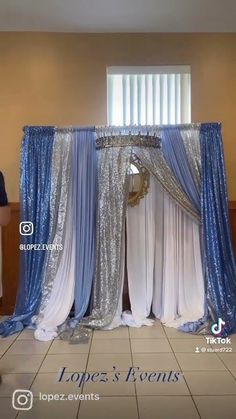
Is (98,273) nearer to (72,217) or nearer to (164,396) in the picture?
(72,217)

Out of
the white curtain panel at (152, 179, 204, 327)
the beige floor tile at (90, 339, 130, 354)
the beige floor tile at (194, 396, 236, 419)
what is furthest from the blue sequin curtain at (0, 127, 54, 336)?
the beige floor tile at (194, 396, 236, 419)

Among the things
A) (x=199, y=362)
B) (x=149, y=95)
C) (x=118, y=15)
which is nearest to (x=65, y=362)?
(x=199, y=362)

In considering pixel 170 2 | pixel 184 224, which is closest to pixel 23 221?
pixel 184 224

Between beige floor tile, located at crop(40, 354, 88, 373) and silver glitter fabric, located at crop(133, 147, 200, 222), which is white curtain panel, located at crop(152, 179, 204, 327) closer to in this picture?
silver glitter fabric, located at crop(133, 147, 200, 222)

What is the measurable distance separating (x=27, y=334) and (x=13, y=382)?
0.89 metres

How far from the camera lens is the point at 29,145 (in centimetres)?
339

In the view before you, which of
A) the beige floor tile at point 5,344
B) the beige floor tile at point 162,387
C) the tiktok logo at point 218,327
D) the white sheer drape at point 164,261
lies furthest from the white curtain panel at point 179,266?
the beige floor tile at point 5,344

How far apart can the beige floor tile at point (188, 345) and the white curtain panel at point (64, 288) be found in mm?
998

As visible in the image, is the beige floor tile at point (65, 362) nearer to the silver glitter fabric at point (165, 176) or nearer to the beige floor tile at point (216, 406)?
the beige floor tile at point (216, 406)

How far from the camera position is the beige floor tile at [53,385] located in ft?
7.12

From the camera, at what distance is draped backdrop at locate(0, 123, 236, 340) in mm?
3289

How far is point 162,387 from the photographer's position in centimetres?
222

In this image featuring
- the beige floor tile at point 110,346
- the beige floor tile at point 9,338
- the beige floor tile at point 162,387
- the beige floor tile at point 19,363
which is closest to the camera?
the beige floor tile at point 162,387

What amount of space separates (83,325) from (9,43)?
295 cm
